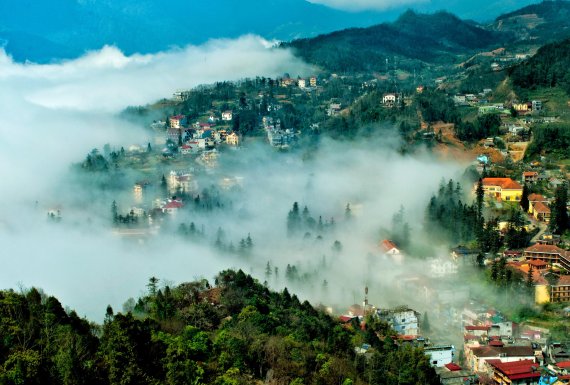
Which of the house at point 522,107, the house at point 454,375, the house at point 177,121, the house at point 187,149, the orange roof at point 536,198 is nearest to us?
the house at point 454,375

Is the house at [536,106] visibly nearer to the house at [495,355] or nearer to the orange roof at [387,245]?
the orange roof at [387,245]

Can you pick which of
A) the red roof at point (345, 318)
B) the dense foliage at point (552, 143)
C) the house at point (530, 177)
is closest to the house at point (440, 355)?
the red roof at point (345, 318)

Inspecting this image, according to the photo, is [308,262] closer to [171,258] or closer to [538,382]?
[171,258]

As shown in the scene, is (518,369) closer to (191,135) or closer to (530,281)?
(530,281)

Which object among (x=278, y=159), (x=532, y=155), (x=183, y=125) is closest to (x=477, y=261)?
(x=532, y=155)

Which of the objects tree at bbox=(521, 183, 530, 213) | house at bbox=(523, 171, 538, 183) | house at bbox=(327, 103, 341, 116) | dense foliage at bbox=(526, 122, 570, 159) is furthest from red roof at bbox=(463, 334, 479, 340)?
house at bbox=(327, 103, 341, 116)

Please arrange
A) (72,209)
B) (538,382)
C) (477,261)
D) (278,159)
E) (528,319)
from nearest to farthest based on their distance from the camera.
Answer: (538,382) → (528,319) → (477,261) → (72,209) → (278,159)

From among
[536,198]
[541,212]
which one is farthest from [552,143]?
[541,212]
